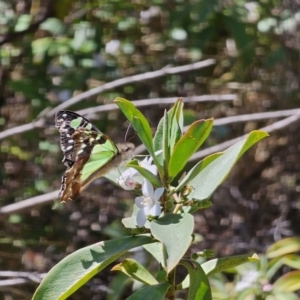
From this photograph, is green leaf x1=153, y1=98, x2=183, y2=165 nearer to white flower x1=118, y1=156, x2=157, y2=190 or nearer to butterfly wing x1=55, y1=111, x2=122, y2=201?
white flower x1=118, y1=156, x2=157, y2=190

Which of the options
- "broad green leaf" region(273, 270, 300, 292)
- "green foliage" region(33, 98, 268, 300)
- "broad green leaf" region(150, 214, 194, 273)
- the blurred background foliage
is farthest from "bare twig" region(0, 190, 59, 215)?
"broad green leaf" region(150, 214, 194, 273)

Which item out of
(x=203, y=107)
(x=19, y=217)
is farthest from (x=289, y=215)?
(x=19, y=217)

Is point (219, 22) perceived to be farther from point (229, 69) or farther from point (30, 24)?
point (30, 24)

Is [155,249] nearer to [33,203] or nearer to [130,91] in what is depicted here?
[33,203]

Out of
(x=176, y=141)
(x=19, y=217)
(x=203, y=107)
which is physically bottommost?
(x=19, y=217)

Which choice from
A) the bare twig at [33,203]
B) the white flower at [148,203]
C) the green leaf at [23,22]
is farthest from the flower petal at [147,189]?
the green leaf at [23,22]

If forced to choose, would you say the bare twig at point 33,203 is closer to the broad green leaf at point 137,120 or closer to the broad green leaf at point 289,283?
the broad green leaf at point 289,283
